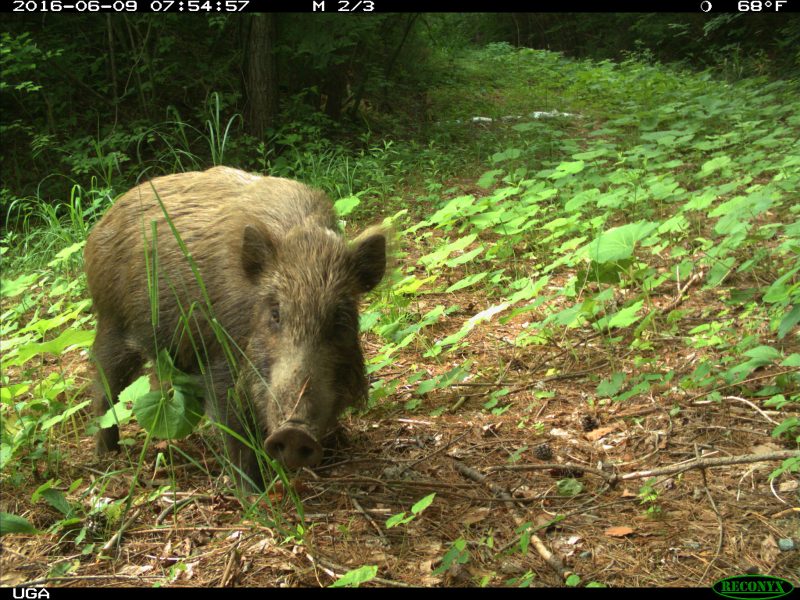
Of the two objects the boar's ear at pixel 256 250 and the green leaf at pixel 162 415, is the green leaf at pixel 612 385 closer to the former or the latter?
the boar's ear at pixel 256 250

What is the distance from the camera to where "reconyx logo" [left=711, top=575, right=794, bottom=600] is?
231 cm

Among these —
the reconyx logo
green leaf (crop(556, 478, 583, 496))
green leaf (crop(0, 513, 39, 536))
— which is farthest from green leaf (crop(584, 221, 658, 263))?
green leaf (crop(0, 513, 39, 536))

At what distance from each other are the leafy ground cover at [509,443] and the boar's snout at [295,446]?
100mm

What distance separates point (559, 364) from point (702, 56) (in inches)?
522

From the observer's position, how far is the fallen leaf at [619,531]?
2691 mm

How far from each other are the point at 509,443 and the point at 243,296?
57.0 inches

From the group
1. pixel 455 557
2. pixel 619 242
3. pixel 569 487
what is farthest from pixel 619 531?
pixel 619 242

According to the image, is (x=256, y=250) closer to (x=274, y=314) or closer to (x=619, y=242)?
(x=274, y=314)

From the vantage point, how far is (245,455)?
3.38 m

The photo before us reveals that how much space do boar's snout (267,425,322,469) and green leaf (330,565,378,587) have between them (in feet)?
1.65

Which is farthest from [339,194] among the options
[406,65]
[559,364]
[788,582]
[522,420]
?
[788,582]

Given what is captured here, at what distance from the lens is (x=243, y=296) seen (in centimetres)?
342

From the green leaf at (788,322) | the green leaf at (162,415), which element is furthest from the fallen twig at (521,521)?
the green leaf at (788,322)

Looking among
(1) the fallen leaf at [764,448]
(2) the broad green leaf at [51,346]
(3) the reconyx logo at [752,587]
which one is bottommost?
(3) the reconyx logo at [752,587]
